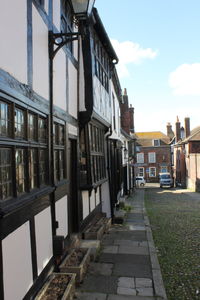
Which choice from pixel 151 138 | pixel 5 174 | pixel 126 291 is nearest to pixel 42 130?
pixel 5 174

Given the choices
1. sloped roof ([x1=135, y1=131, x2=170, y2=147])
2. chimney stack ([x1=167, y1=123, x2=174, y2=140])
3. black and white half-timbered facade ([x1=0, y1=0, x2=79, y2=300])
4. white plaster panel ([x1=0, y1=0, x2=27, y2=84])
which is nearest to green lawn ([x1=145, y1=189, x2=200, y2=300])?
black and white half-timbered facade ([x1=0, y1=0, x2=79, y2=300])

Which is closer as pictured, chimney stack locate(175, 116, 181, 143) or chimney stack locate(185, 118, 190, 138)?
chimney stack locate(185, 118, 190, 138)

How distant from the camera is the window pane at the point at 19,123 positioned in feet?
11.6

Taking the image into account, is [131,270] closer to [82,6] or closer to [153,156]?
[82,6]

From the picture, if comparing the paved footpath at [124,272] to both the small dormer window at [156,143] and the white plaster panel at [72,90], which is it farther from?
the small dormer window at [156,143]

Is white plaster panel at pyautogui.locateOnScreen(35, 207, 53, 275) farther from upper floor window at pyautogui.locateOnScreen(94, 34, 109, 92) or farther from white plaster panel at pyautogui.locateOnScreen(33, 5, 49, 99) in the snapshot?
upper floor window at pyautogui.locateOnScreen(94, 34, 109, 92)

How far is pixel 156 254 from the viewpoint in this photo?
6.64 m

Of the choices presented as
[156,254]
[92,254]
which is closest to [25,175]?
[92,254]

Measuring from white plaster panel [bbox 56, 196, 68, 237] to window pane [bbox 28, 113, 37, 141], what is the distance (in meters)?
1.69

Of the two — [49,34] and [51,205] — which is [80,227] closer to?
[51,205]

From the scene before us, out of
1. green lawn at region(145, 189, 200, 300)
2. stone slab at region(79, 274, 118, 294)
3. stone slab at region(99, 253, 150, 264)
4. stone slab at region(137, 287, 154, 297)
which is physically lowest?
green lawn at region(145, 189, 200, 300)

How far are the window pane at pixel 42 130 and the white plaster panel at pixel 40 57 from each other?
429mm

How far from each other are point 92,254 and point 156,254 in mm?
1732

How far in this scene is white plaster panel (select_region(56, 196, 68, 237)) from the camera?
528cm
